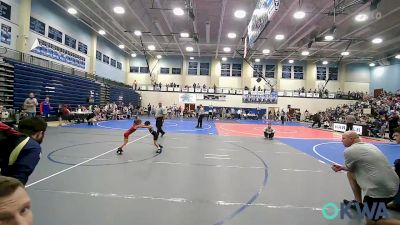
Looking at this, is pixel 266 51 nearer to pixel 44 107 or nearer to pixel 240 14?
pixel 240 14

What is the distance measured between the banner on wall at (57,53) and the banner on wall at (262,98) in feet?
71.5

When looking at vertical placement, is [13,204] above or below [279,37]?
below

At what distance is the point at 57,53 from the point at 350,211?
900 inches

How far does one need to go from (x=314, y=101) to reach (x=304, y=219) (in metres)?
38.5

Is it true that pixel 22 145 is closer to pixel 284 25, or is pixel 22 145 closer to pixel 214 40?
pixel 284 25

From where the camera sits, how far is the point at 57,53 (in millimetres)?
21844

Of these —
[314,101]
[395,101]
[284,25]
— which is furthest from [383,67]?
[284,25]

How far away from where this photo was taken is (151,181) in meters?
5.53

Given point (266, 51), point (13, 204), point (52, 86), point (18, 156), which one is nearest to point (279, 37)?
point (266, 51)

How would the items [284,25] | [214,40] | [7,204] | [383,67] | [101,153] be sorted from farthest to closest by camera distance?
[383,67], [214,40], [284,25], [101,153], [7,204]

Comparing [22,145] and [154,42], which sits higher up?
[154,42]

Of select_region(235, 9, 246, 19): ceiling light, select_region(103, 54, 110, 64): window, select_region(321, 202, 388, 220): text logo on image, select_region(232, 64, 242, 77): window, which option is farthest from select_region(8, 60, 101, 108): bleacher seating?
select_region(232, 64, 242, 77): window

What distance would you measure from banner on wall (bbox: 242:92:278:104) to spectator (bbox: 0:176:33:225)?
38.9 metres

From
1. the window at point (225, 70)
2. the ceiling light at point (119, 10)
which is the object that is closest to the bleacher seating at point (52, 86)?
the ceiling light at point (119, 10)
